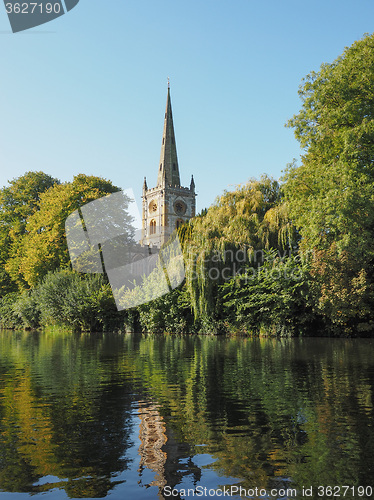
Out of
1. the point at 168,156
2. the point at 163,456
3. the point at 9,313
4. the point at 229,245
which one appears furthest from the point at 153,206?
the point at 163,456

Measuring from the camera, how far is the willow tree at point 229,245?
96.7 feet

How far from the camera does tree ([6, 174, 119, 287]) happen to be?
4181 centimetres

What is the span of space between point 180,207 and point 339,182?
286 feet

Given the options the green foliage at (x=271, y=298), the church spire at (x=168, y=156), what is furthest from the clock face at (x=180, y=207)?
the green foliage at (x=271, y=298)

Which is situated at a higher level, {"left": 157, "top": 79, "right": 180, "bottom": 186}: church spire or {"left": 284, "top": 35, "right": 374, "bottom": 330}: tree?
{"left": 157, "top": 79, "right": 180, "bottom": 186}: church spire

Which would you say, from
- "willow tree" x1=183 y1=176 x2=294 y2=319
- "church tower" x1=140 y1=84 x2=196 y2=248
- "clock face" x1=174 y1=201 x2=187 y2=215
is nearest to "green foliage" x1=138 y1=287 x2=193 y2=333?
A: "willow tree" x1=183 y1=176 x2=294 y2=319

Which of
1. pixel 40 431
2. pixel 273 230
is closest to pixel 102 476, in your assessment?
pixel 40 431

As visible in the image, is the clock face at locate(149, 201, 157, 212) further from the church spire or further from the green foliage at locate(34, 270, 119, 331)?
the green foliage at locate(34, 270, 119, 331)

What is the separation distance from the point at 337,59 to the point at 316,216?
916 cm

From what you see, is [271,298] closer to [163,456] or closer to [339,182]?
[339,182]

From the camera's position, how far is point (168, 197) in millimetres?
106625

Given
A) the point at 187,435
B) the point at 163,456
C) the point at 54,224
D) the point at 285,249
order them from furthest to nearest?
the point at 54,224 < the point at 285,249 < the point at 187,435 < the point at 163,456

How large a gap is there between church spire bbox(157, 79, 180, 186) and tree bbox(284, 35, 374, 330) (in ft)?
267

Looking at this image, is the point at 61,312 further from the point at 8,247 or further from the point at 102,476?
the point at 102,476
